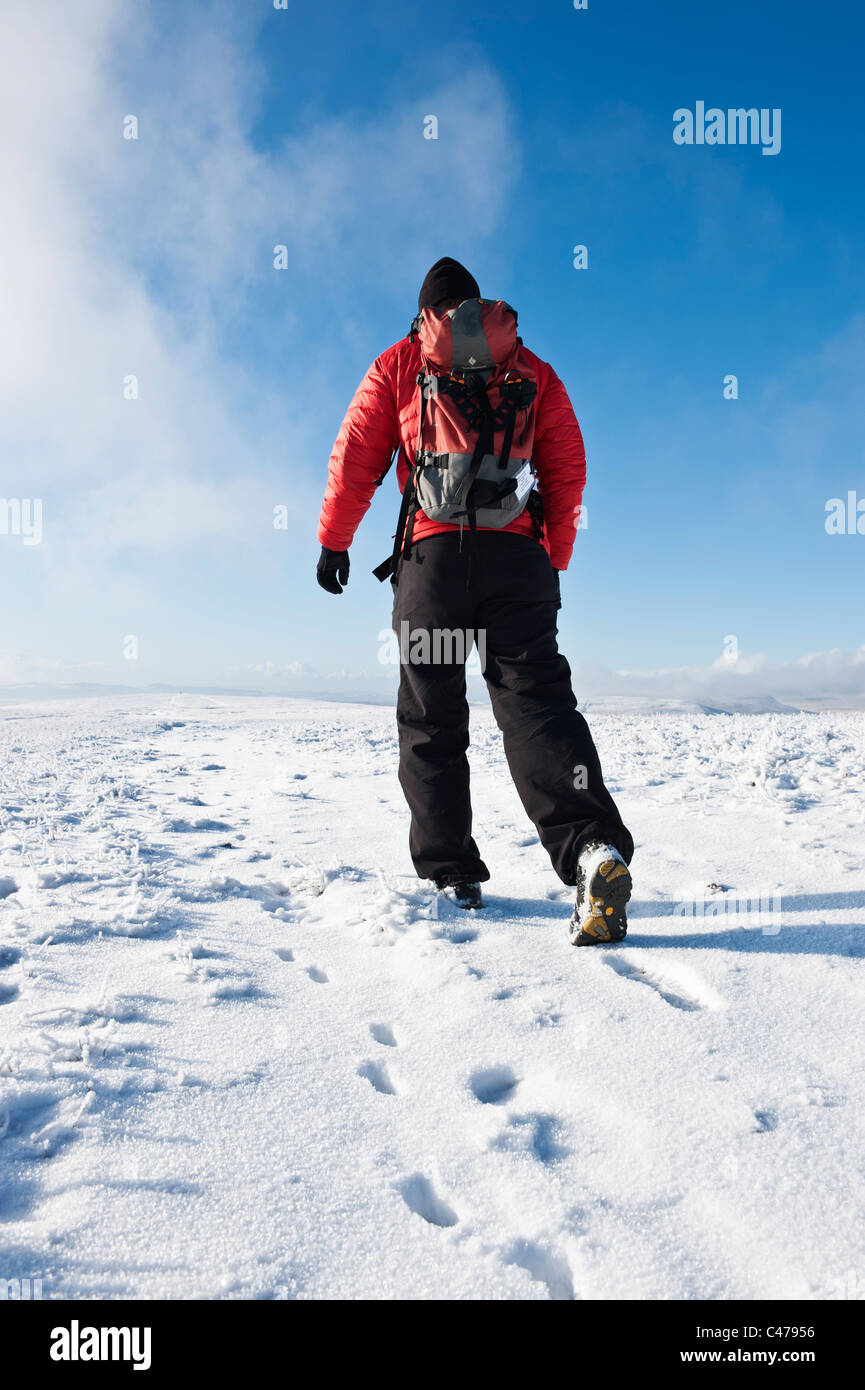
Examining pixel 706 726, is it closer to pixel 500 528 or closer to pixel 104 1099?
pixel 500 528

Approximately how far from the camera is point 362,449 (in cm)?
300

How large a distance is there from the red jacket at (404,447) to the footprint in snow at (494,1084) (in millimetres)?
2045

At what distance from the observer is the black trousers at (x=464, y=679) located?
2625 mm

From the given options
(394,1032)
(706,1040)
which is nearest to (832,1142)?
(706,1040)

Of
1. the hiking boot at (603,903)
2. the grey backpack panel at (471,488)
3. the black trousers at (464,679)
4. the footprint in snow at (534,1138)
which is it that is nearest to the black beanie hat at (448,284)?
the grey backpack panel at (471,488)

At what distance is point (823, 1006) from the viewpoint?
1.88 m

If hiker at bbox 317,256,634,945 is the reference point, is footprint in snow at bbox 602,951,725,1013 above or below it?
below

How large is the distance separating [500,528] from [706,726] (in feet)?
27.7

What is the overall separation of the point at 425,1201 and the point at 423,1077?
0.35 metres

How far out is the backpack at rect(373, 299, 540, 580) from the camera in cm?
266

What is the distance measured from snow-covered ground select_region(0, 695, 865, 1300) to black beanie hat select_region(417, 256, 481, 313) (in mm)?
2717

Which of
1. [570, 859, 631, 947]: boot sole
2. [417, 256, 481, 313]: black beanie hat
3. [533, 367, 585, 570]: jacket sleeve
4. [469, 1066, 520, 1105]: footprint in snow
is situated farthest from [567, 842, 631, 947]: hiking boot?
[417, 256, 481, 313]: black beanie hat

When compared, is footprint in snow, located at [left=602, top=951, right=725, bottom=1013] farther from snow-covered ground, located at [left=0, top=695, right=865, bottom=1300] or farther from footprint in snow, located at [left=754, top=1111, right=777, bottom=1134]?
footprint in snow, located at [left=754, top=1111, right=777, bottom=1134]
